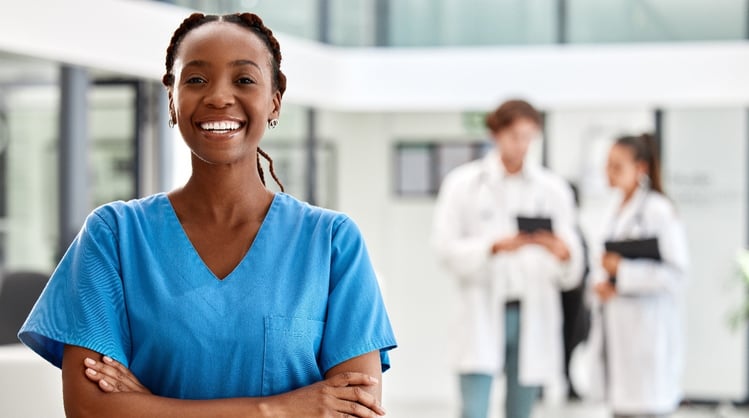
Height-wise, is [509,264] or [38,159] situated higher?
[38,159]

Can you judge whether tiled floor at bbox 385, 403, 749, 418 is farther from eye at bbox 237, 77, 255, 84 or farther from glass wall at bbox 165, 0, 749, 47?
eye at bbox 237, 77, 255, 84

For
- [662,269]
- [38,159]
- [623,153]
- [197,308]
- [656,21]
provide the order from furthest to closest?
[656,21] < [38,159] < [623,153] < [662,269] < [197,308]

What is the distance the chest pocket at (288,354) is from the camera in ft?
5.91

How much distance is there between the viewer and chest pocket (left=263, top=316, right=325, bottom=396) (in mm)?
1803

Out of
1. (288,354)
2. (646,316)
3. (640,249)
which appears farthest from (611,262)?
(288,354)

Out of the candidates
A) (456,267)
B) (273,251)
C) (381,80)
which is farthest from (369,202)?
(273,251)

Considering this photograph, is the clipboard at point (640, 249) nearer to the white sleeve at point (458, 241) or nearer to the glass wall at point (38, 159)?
the white sleeve at point (458, 241)

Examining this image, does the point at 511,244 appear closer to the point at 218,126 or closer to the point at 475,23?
the point at 218,126

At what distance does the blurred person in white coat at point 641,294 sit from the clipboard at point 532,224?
45 centimetres

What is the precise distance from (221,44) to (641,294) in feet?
12.7

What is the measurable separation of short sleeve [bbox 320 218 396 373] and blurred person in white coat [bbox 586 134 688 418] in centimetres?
353

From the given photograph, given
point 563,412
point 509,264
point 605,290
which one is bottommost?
point 563,412

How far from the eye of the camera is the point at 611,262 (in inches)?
211

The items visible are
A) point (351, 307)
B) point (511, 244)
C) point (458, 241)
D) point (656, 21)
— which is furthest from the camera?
point (656, 21)
